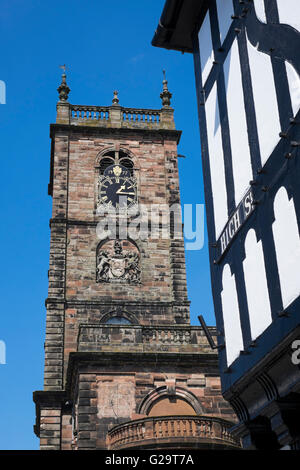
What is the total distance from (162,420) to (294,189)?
12.5 meters

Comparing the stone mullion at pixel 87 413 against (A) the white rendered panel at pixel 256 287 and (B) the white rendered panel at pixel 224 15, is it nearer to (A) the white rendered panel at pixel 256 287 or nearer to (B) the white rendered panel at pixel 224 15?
(A) the white rendered panel at pixel 256 287

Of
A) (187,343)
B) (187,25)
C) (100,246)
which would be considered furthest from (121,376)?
(187,25)

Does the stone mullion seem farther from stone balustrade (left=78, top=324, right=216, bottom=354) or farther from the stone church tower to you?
stone balustrade (left=78, top=324, right=216, bottom=354)

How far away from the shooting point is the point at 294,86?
737 cm

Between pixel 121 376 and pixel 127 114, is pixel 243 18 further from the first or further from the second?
pixel 127 114

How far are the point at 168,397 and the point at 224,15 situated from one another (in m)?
13.9

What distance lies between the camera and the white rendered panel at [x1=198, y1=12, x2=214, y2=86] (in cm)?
1071

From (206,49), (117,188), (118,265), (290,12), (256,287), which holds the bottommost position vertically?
(256,287)

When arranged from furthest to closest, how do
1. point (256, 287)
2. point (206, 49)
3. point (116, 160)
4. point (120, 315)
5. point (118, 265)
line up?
1. point (116, 160)
2. point (118, 265)
3. point (120, 315)
4. point (206, 49)
5. point (256, 287)

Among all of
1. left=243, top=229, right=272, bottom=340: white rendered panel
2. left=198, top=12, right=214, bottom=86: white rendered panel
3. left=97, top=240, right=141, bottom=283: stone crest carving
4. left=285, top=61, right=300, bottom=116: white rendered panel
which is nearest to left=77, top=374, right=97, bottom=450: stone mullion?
left=97, top=240, right=141, bottom=283: stone crest carving

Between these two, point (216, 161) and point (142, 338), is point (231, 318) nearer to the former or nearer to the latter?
point (216, 161)

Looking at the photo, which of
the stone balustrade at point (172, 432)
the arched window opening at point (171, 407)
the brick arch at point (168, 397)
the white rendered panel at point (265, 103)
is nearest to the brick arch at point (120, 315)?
the brick arch at point (168, 397)

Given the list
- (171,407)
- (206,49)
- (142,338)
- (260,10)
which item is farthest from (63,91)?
(260,10)
